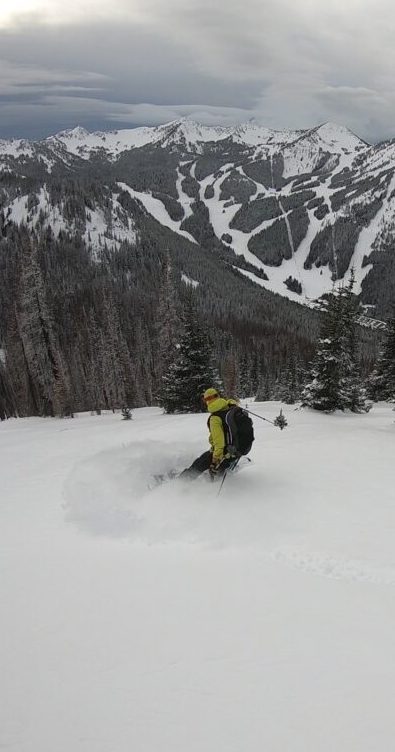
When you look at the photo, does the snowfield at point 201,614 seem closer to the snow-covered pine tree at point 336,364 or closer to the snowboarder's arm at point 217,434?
the snowboarder's arm at point 217,434

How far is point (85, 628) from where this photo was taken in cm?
548

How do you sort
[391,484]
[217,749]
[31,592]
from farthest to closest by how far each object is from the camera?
[391,484], [31,592], [217,749]

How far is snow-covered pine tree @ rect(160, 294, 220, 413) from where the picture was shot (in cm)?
2873

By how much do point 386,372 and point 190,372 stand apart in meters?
16.0

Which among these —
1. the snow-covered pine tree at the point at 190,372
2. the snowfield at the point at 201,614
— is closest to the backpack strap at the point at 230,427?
the snowfield at the point at 201,614

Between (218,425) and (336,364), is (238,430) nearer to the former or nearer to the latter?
(218,425)

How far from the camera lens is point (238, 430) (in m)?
9.38

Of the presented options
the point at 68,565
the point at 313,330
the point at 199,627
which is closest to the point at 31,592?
the point at 68,565

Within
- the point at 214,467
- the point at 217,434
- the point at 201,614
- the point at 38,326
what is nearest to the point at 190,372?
the point at 38,326

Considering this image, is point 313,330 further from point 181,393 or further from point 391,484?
point 391,484

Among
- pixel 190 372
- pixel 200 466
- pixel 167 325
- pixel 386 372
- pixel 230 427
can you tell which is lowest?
pixel 386 372

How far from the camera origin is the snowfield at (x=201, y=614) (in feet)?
13.5

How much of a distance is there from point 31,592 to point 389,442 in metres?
11.8

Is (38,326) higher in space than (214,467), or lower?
higher
